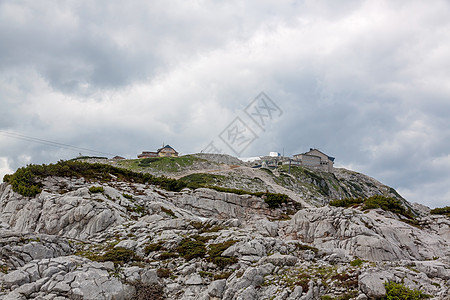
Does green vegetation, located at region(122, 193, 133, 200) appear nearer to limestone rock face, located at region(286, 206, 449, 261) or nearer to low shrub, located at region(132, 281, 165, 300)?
limestone rock face, located at region(286, 206, 449, 261)

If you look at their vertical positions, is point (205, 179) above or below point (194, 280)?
above

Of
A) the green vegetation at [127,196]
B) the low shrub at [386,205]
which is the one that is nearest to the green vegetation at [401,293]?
the low shrub at [386,205]

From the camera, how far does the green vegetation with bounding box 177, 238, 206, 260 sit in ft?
70.1

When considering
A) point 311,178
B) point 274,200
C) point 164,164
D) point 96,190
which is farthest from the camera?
point 311,178

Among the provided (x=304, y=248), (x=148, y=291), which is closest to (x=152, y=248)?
(x=148, y=291)

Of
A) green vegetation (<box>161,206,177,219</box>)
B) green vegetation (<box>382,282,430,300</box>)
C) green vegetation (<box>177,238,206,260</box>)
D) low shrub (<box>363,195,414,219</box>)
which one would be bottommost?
green vegetation (<box>382,282,430,300</box>)

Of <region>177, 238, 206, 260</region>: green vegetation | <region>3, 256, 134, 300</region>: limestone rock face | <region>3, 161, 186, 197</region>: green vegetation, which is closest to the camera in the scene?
<region>3, 256, 134, 300</region>: limestone rock face

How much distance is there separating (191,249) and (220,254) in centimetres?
249

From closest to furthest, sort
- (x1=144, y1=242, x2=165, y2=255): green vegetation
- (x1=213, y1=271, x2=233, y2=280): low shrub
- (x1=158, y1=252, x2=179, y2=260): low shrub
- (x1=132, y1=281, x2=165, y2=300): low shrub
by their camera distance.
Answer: (x1=132, y1=281, x2=165, y2=300): low shrub < (x1=213, y1=271, x2=233, y2=280): low shrub < (x1=158, y1=252, x2=179, y2=260): low shrub < (x1=144, y1=242, x2=165, y2=255): green vegetation

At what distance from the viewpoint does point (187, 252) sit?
21953 mm

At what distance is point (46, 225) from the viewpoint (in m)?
30.3

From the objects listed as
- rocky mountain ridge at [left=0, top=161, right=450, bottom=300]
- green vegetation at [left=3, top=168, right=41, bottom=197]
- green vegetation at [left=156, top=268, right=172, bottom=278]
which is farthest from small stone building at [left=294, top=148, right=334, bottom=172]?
green vegetation at [left=156, top=268, right=172, bottom=278]

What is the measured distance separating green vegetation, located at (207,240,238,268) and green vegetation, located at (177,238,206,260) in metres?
0.60

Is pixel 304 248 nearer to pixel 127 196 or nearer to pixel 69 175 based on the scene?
pixel 127 196
